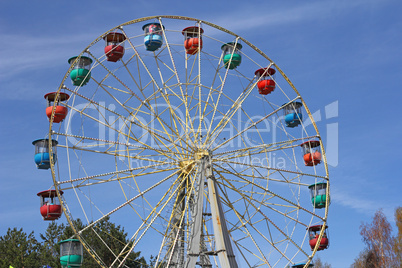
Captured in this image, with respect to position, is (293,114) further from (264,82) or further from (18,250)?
(18,250)

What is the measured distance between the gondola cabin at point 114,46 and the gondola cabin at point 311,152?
28.6ft

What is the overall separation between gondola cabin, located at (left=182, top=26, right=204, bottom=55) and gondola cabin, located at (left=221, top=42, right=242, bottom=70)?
1196 mm

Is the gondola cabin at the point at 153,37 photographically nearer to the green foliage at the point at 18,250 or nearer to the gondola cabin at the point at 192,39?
the gondola cabin at the point at 192,39

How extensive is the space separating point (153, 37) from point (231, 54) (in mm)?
3478

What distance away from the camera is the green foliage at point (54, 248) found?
40250mm

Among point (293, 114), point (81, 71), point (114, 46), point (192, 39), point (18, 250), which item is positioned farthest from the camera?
point (18, 250)

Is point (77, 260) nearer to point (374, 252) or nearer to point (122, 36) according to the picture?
point (122, 36)

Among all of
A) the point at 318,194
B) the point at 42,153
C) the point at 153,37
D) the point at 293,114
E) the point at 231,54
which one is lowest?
the point at 318,194

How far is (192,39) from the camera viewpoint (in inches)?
957

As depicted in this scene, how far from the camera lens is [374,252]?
40562mm

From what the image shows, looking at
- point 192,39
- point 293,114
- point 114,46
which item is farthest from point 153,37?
point 293,114

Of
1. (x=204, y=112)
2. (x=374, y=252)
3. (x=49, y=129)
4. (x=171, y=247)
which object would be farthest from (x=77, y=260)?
(x=374, y=252)

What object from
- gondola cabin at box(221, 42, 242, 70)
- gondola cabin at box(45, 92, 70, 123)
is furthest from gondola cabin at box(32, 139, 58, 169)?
gondola cabin at box(221, 42, 242, 70)

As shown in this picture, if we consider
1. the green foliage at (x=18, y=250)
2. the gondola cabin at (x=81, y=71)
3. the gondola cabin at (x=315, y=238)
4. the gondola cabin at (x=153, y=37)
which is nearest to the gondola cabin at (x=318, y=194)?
the gondola cabin at (x=315, y=238)
